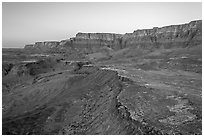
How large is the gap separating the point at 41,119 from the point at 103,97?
6967 millimetres

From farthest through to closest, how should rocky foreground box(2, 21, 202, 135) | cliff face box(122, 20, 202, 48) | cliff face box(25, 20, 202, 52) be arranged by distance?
cliff face box(25, 20, 202, 52), cliff face box(122, 20, 202, 48), rocky foreground box(2, 21, 202, 135)

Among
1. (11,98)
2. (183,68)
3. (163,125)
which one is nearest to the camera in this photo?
(163,125)

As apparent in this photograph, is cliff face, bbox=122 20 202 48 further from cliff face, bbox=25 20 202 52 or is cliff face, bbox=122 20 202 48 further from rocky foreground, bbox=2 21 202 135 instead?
rocky foreground, bbox=2 21 202 135

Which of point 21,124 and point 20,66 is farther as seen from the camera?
point 20,66

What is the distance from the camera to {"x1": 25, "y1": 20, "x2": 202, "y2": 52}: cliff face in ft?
246

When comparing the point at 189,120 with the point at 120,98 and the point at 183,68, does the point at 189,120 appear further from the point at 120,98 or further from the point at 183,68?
the point at 183,68

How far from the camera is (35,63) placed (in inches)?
2438

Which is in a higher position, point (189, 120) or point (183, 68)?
point (189, 120)

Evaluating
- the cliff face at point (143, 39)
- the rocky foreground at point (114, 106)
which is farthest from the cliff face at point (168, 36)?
the rocky foreground at point (114, 106)

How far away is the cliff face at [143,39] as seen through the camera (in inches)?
2947

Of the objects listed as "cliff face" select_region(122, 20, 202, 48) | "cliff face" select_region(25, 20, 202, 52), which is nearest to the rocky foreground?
"cliff face" select_region(122, 20, 202, 48)

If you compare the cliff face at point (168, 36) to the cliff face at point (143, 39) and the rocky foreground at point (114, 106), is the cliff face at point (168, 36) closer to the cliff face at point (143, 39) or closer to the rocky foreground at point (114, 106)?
the cliff face at point (143, 39)

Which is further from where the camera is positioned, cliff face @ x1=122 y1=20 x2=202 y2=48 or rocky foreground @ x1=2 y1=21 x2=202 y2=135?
cliff face @ x1=122 y1=20 x2=202 y2=48

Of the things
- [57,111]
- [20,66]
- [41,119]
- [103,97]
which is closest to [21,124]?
[41,119]
